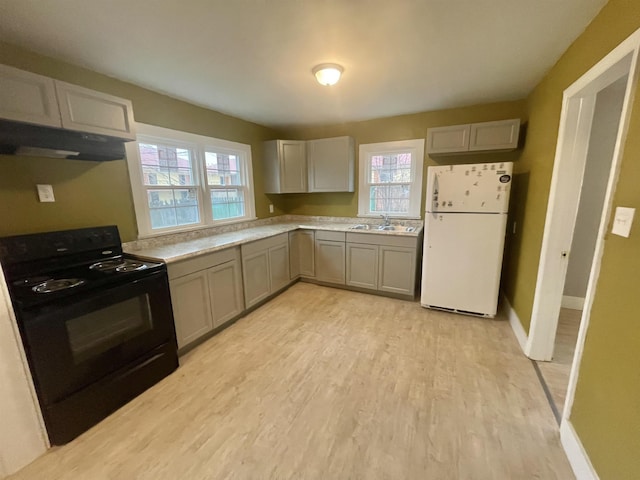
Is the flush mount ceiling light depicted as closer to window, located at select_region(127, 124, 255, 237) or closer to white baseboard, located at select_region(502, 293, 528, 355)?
window, located at select_region(127, 124, 255, 237)

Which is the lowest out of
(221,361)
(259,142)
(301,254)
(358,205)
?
(221,361)

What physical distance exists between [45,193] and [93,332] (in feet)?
3.67

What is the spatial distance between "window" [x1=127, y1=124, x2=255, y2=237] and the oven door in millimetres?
925

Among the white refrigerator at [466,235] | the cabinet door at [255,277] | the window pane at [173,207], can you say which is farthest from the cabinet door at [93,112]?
the white refrigerator at [466,235]

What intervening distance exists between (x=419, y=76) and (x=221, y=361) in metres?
3.06

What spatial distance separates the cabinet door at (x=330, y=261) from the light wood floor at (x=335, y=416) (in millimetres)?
1164

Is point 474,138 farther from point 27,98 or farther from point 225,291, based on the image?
point 27,98

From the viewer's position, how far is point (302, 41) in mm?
1766

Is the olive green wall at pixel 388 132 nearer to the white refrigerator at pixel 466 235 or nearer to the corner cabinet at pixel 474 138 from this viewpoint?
the corner cabinet at pixel 474 138

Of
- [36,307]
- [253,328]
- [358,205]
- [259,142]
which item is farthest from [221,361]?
[259,142]

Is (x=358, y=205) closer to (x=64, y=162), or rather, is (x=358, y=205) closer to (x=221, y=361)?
(x=221, y=361)

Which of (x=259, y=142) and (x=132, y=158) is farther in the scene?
(x=259, y=142)

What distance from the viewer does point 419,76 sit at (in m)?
2.35

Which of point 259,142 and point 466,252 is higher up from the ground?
point 259,142
